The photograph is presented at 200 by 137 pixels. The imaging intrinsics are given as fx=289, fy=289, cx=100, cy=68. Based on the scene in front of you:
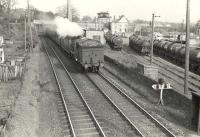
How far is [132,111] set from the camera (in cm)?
1586

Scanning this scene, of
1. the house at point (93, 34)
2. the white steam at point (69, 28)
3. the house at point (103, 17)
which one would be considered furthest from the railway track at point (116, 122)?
the house at point (103, 17)

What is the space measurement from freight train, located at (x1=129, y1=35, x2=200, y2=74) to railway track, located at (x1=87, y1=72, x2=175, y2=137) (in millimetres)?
11275

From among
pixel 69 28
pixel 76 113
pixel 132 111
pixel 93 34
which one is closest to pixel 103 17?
pixel 93 34

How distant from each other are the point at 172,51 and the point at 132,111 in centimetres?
2403

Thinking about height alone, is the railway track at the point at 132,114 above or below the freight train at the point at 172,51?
below

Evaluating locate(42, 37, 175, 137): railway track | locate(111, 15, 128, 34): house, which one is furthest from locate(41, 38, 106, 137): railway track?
locate(111, 15, 128, 34): house

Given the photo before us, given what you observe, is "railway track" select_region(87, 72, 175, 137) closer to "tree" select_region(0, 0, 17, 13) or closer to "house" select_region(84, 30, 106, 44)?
"house" select_region(84, 30, 106, 44)

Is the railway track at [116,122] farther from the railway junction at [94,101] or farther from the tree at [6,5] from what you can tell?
the tree at [6,5]

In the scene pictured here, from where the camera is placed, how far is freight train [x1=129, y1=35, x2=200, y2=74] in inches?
1187

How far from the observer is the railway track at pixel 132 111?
1282cm

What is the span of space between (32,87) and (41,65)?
11405 millimetres

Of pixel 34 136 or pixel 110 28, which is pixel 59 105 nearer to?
pixel 34 136

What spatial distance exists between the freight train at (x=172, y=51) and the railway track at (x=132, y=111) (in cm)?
1127

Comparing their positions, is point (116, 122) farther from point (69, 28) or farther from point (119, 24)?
point (119, 24)
